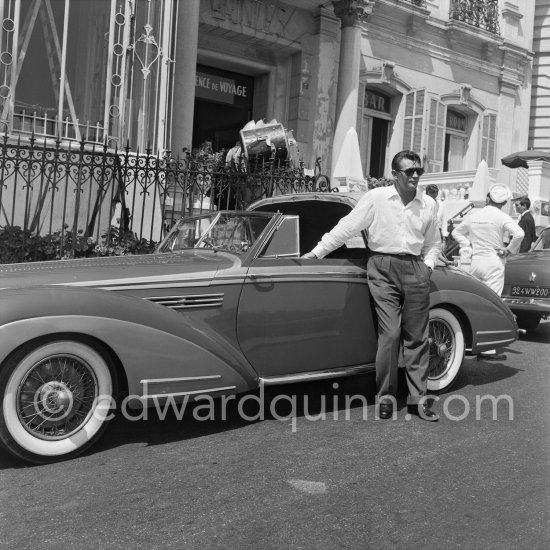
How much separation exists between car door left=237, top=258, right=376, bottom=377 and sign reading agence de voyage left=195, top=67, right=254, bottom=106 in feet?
37.7

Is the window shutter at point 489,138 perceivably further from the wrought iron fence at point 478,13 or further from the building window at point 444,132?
the wrought iron fence at point 478,13

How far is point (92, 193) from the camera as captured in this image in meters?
9.55

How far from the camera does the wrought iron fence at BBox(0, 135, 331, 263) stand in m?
8.27

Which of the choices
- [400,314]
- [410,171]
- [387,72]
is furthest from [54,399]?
[387,72]

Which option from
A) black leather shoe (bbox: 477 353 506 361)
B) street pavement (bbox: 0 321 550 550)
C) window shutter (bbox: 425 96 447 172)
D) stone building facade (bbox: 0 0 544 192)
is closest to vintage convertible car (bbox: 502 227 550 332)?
black leather shoe (bbox: 477 353 506 361)

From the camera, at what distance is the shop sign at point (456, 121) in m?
19.8

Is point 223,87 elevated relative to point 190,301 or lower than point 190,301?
elevated

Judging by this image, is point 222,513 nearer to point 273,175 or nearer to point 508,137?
point 273,175

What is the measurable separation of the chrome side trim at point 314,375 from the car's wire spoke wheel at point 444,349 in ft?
2.31

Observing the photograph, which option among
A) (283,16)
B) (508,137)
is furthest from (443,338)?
(508,137)

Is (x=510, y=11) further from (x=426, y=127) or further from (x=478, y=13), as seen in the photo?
(x=426, y=127)

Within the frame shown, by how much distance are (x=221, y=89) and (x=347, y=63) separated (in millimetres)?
2962

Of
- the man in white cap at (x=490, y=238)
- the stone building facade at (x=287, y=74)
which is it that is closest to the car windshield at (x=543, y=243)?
the man in white cap at (x=490, y=238)

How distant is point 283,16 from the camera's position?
15.3 m
